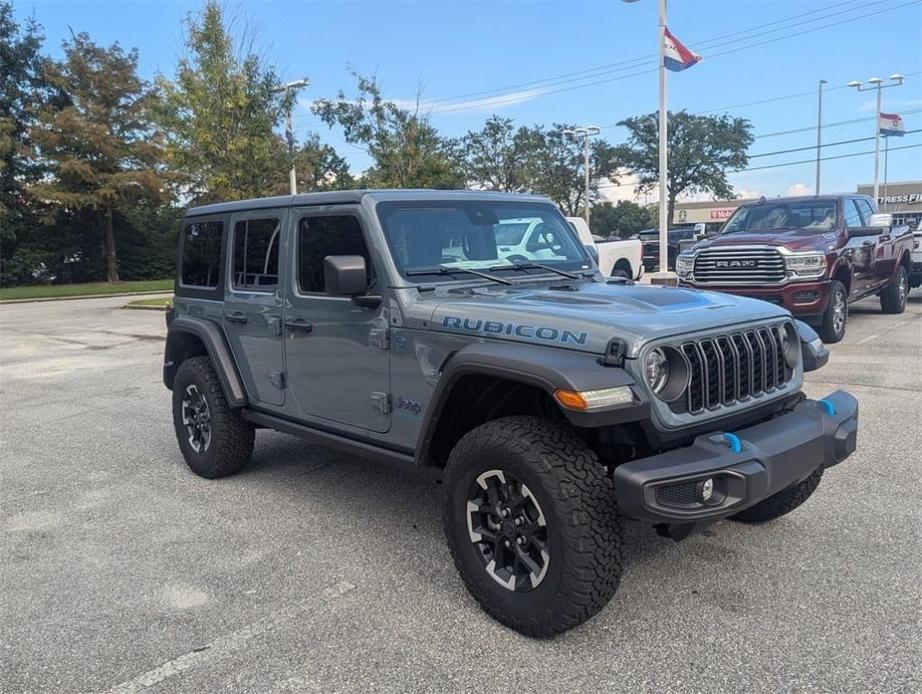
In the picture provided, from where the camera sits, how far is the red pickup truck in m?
9.40

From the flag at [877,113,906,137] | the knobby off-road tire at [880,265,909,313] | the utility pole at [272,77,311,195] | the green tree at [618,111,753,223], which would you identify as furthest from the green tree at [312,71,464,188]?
the green tree at [618,111,753,223]

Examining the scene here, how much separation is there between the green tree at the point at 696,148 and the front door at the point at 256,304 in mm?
60843

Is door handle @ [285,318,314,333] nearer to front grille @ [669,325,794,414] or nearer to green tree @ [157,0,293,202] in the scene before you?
front grille @ [669,325,794,414]

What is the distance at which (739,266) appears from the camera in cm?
980

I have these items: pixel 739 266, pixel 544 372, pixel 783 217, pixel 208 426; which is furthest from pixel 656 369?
pixel 783 217

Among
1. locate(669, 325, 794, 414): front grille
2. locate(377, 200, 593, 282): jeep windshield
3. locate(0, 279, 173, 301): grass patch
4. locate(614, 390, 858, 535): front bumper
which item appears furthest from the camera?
locate(0, 279, 173, 301): grass patch

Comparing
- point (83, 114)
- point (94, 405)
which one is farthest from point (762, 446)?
point (83, 114)

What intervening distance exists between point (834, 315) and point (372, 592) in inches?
329

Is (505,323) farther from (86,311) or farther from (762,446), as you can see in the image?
(86,311)

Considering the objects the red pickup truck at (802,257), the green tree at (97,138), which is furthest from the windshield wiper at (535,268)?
the green tree at (97,138)

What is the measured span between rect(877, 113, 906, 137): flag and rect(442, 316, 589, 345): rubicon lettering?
1453 inches

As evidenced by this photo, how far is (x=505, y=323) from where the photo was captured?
3260 mm

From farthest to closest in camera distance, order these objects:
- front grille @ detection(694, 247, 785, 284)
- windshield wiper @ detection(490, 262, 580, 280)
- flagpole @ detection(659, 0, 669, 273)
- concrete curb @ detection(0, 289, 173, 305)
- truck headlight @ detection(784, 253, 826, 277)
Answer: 1. concrete curb @ detection(0, 289, 173, 305)
2. flagpole @ detection(659, 0, 669, 273)
3. front grille @ detection(694, 247, 785, 284)
4. truck headlight @ detection(784, 253, 826, 277)
5. windshield wiper @ detection(490, 262, 580, 280)

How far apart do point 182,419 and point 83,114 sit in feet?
99.8
